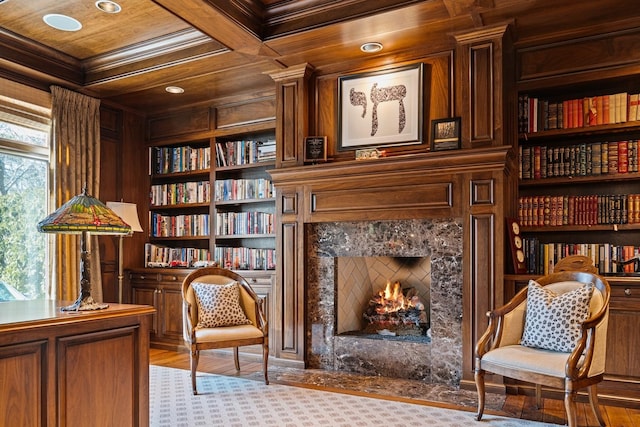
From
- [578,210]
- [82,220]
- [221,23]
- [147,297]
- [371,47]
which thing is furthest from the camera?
[147,297]

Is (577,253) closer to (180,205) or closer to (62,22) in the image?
(180,205)

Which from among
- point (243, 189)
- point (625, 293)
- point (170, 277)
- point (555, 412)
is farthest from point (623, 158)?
point (170, 277)

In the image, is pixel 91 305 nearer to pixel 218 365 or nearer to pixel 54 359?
pixel 54 359

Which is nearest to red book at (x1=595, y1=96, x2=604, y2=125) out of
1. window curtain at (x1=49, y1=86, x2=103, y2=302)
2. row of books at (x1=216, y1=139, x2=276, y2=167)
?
row of books at (x1=216, y1=139, x2=276, y2=167)

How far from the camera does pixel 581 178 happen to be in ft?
12.6

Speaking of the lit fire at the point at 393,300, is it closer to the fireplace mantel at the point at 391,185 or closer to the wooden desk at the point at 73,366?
the fireplace mantel at the point at 391,185

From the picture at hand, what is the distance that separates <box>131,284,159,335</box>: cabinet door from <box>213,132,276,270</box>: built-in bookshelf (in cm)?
80

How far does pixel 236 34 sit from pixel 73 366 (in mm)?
2708

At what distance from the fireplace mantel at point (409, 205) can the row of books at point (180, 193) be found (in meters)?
1.29

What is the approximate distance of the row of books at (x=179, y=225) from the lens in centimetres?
548

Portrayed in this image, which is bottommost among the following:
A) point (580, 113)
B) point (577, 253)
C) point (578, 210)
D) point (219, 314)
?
point (219, 314)

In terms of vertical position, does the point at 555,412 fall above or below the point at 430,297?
below

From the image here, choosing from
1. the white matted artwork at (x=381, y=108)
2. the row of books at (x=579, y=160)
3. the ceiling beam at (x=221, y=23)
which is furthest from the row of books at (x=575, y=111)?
the ceiling beam at (x=221, y=23)

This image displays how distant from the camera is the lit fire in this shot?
4482 millimetres
